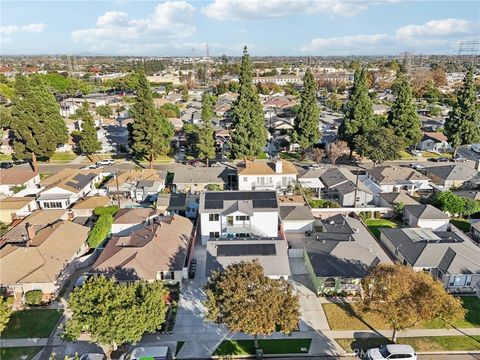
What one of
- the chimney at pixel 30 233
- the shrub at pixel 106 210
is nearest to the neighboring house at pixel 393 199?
the shrub at pixel 106 210

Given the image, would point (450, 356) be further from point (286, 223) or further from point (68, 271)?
point (68, 271)

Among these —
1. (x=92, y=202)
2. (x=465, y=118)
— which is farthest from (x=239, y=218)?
(x=465, y=118)

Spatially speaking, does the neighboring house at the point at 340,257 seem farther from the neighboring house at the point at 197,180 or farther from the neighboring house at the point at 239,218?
the neighboring house at the point at 197,180

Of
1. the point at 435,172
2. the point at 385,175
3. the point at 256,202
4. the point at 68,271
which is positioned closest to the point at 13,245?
the point at 68,271

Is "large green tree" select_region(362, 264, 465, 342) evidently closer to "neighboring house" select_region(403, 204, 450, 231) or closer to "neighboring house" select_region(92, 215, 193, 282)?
"neighboring house" select_region(92, 215, 193, 282)

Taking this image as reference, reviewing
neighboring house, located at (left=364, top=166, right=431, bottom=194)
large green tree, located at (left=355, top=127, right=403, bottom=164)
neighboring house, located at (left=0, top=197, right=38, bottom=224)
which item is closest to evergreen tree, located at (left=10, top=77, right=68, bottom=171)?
neighboring house, located at (left=0, top=197, right=38, bottom=224)

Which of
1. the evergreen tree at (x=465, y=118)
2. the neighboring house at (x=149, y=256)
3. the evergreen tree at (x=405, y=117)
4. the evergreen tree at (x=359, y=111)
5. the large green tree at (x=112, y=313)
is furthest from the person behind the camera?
the evergreen tree at (x=405, y=117)

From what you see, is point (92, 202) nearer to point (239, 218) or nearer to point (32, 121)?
point (239, 218)

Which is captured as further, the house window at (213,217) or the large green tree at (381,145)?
the large green tree at (381,145)
